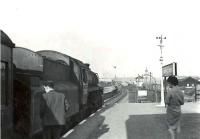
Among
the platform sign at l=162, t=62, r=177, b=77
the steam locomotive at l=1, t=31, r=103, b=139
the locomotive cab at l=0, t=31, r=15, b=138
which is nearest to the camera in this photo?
the locomotive cab at l=0, t=31, r=15, b=138

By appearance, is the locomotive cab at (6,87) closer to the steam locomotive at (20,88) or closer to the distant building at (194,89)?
the steam locomotive at (20,88)

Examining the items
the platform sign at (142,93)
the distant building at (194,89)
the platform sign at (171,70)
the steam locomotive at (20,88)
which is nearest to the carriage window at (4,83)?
the steam locomotive at (20,88)

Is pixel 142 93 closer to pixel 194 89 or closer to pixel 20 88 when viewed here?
pixel 194 89

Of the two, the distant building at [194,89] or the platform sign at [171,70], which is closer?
the platform sign at [171,70]

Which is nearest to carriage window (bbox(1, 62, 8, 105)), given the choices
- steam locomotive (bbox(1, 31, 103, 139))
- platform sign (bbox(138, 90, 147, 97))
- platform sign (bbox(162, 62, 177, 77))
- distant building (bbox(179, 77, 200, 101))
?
steam locomotive (bbox(1, 31, 103, 139))

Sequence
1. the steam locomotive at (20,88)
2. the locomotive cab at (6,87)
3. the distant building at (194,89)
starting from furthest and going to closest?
the distant building at (194,89), the steam locomotive at (20,88), the locomotive cab at (6,87)

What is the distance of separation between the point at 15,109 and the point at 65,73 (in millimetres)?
7967

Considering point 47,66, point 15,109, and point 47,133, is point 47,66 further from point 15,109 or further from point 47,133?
point 15,109

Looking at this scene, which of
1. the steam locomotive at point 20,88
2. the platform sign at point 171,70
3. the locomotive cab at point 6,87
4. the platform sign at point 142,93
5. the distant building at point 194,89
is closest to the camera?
the locomotive cab at point 6,87

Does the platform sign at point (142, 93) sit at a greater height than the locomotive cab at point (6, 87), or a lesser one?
lesser

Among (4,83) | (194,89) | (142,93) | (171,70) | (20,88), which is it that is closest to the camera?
(4,83)

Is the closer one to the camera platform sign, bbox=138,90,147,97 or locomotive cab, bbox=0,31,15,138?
locomotive cab, bbox=0,31,15,138

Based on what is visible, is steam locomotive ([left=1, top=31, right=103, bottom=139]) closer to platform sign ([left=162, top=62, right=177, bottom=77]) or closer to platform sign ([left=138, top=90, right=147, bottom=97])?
platform sign ([left=162, top=62, right=177, bottom=77])

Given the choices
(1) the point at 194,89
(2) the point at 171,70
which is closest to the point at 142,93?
(1) the point at 194,89
